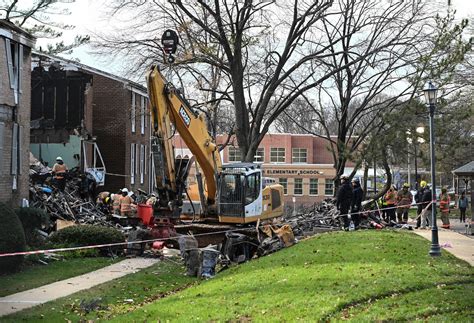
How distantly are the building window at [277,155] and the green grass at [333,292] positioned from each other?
2400 inches

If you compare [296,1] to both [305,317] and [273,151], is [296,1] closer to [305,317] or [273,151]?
[305,317]

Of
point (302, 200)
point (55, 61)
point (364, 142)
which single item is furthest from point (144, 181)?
point (302, 200)

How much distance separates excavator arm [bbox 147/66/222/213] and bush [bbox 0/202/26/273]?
15.3 feet

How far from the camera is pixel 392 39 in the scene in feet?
105

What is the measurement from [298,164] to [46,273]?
198 feet

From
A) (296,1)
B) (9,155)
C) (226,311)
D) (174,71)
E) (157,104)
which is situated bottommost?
(226,311)

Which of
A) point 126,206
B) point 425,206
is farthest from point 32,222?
point 425,206

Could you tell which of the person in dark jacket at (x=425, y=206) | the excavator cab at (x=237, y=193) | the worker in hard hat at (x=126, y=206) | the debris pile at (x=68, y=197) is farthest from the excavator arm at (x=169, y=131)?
the person in dark jacket at (x=425, y=206)

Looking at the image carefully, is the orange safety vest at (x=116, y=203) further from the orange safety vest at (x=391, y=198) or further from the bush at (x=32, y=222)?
the orange safety vest at (x=391, y=198)

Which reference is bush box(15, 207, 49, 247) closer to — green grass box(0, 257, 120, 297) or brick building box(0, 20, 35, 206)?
brick building box(0, 20, 35, 206)

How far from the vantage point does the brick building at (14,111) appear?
21.7m

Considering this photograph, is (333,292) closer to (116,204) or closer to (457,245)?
(457,245)

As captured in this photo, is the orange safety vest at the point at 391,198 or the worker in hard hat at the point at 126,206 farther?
the orange safety vest at the point at 391,198

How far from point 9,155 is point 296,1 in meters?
14.9
